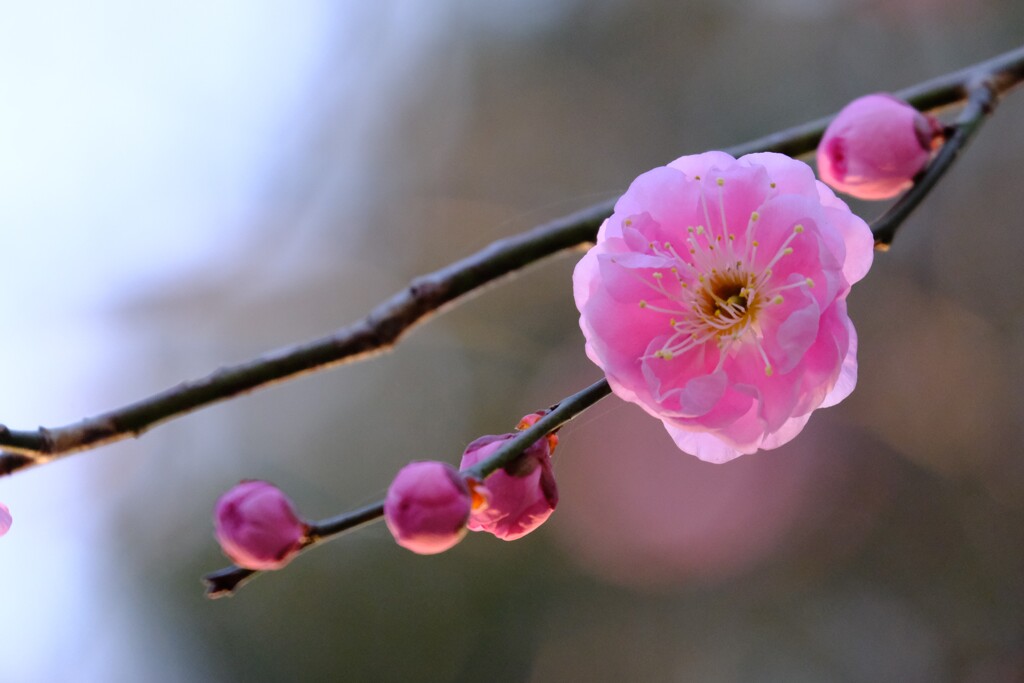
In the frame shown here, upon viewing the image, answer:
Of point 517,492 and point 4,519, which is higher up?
point 4,519

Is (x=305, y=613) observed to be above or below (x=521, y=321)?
below

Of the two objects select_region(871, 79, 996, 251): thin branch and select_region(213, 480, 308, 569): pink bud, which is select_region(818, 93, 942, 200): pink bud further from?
select_region(213, 480, 308, 569): pink bud

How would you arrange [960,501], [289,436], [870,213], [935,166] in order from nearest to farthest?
1. [935,166]
2. [870,213]
3. [960,501]
4. [289,436]

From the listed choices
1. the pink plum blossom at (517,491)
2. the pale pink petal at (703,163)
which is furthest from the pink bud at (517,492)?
the pale pink petal at (703,163)

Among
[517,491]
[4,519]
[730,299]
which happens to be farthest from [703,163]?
[4,519]

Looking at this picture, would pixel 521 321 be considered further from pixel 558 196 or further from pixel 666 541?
pixel 666 541

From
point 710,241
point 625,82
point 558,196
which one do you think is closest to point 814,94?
point 625,82

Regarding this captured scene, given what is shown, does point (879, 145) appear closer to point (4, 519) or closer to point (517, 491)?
point (517, 491)
